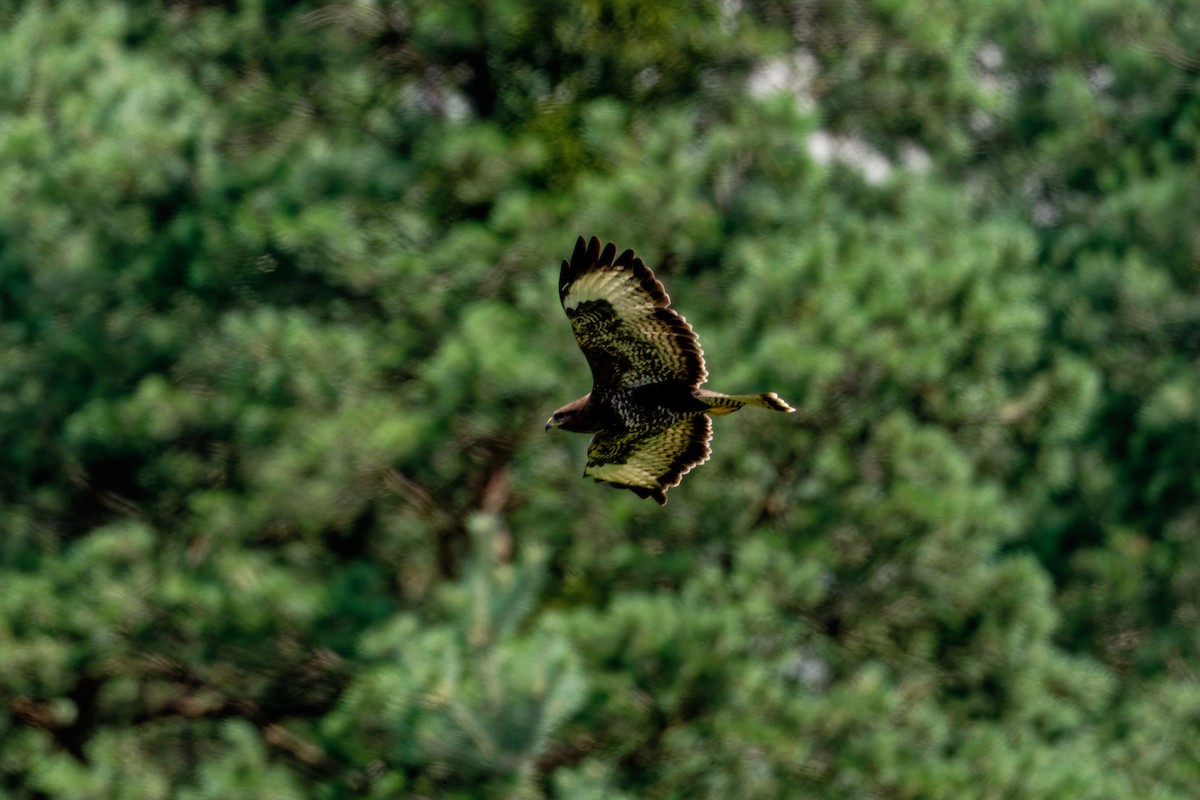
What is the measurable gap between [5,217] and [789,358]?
12.1ft

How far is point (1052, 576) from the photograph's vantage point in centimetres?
1113

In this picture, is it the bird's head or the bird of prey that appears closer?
the bird of prey

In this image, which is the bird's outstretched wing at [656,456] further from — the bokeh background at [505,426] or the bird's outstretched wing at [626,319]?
the bokeh background at [505,426]

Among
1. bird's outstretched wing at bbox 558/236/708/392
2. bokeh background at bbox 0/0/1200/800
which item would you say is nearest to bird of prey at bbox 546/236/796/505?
bird's outstretched wing at bbox 558/236/708/392

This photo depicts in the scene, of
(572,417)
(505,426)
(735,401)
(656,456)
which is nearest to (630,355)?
(572,417)

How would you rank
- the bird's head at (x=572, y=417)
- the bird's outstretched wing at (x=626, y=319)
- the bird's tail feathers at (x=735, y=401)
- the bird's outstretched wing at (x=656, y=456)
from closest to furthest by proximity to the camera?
1. the bird's tail feathers at (x=735, y=401)
2. the bird's outstretched wing at (x=626, y=319)
3. the bird's head at (x=572, y=417)
4. the bird's outstretched wing at (x=656, y=456)

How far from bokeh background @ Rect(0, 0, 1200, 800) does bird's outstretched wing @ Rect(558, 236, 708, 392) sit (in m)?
2.20

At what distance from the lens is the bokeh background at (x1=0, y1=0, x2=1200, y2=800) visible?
26.1 feet

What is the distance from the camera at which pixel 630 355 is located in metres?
5.20

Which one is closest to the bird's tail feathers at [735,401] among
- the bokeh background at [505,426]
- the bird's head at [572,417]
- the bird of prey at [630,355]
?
the bird of prey at [630,355]

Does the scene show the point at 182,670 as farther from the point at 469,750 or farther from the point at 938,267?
the point at 938,267

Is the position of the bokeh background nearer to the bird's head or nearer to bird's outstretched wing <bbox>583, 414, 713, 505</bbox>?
bird's outstretched wing <bbox>583, 414, 713, 505</bbox>

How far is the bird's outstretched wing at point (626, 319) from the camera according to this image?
507 cm

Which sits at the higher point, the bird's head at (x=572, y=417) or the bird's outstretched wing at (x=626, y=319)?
the bird's outstretched wing at (x=626, y=319)
